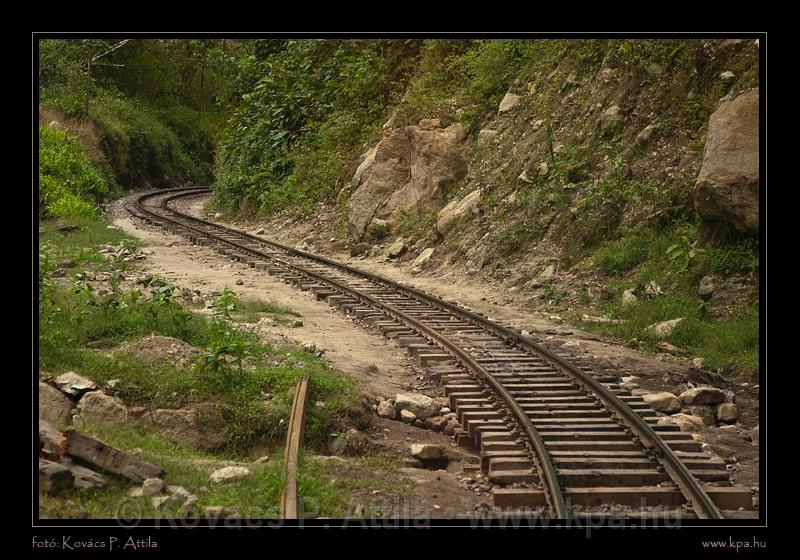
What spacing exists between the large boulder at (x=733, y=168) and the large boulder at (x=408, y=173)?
959cm

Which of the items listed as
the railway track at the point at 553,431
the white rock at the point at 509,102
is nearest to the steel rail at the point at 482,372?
the railway track at the point at 553,431

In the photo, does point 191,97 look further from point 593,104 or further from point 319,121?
point 593,104

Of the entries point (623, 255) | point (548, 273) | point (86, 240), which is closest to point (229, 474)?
point (623, 255)

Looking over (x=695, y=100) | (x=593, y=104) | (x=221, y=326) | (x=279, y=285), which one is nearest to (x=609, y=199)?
(x=695, y=100)

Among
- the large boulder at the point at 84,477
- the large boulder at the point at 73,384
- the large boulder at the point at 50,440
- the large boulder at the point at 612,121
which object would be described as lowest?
the large boulder at the point at 84,477

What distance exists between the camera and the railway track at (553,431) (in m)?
6.61

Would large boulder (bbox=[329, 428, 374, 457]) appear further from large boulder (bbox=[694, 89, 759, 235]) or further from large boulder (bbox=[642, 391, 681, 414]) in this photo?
large boulder (bbox=[694, 89, 759, 235])

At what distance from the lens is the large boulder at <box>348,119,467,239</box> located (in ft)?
73.5

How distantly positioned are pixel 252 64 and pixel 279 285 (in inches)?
786

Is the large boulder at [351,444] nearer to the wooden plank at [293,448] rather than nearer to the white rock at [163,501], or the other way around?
the wooden plank at [293,448]

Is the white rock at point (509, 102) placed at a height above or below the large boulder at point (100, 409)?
above

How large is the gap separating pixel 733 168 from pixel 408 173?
38.5ft
